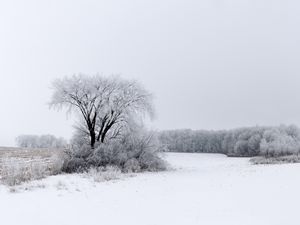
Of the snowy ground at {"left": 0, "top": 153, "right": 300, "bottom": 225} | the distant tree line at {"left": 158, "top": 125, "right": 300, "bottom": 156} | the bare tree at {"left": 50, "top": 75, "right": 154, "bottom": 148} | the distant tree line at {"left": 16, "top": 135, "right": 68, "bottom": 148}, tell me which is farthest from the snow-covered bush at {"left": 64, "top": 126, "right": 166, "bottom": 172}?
the distant tree line at {"left": 16, "top": 135, "right": 68, "bottom": 148}

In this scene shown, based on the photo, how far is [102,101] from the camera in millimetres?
31016

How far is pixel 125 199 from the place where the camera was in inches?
523

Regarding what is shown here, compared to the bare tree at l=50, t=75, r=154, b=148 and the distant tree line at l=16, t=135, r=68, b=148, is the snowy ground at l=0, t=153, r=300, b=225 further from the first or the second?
the distant tree line at l=16, t=135, r=68, b=148

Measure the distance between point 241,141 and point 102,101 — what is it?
69.2 meters

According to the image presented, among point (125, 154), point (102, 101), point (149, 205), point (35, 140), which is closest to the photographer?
point (149, 205)

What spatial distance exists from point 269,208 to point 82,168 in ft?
56.2

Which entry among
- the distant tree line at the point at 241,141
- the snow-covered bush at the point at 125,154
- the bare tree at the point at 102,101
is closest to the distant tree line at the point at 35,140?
the distant tree line at the point at 241,141

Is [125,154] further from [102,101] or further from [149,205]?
[149,205]

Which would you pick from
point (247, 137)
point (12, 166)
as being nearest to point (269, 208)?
point (12, 166)

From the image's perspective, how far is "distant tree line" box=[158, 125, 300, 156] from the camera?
72156 mm

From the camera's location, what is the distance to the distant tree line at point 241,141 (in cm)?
7216

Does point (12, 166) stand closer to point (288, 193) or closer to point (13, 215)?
point (13, 215)

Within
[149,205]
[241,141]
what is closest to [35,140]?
[241,141]

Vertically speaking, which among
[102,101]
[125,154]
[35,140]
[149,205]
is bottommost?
[149,205]
